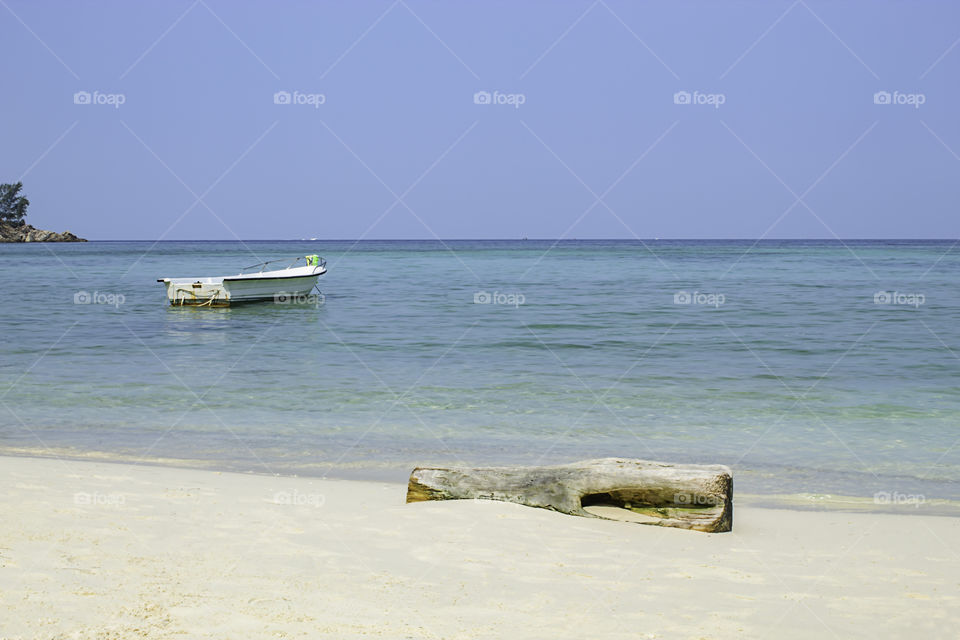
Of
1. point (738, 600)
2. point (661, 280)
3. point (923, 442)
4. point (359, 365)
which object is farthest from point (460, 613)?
point (661, 280)

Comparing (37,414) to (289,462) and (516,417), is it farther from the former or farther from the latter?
(516,417)

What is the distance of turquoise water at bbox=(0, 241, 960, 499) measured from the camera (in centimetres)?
834

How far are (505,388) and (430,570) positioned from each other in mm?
7329

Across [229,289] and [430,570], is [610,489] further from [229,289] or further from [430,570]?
[229,289]

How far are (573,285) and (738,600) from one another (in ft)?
103

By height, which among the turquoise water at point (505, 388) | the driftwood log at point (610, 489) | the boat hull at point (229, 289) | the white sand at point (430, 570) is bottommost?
the white sand at point (430, 570)

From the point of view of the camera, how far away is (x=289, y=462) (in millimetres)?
7965
